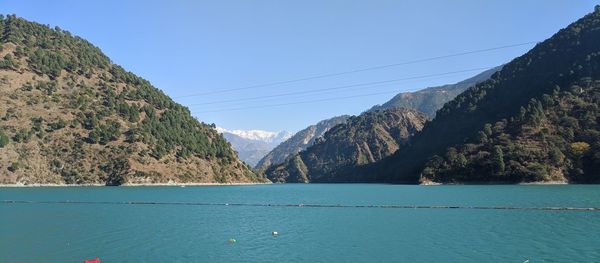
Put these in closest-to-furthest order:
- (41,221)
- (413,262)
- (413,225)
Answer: (413,262), (413,225), (41,221)

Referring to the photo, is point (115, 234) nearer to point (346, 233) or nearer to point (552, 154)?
point (346, 233)

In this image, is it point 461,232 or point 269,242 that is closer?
point 269,242

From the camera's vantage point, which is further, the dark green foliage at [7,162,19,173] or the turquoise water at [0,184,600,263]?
the dark green foliage at [7,162,19,173]

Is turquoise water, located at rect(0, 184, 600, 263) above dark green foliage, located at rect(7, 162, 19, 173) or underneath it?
underneath

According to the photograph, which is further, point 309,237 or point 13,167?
point 13,167

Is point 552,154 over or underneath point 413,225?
over

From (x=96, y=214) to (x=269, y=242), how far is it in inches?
1751

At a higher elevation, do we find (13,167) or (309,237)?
(13,167)

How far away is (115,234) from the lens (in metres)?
58.8

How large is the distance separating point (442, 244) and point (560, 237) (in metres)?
13.5

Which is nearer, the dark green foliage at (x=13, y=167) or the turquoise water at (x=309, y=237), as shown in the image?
the turquoise water at (x=309, y=237)

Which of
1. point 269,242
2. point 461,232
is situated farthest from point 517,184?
point 269,242

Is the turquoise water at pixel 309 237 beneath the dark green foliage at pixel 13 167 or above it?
beneath

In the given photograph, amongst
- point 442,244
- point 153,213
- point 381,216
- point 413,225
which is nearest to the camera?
point 442,244
